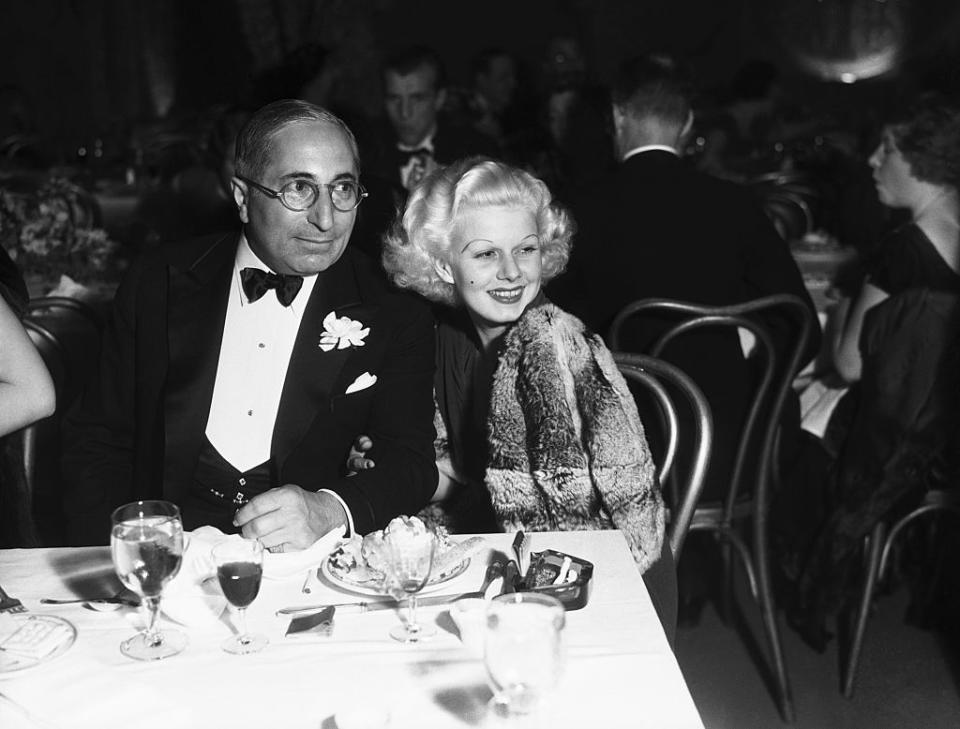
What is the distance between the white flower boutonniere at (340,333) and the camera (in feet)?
7.59

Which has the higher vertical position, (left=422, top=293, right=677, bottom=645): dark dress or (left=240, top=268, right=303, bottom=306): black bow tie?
(left=240, top=268, right=303, bottom=306): black bow tie

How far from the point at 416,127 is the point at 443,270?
93.7 inches

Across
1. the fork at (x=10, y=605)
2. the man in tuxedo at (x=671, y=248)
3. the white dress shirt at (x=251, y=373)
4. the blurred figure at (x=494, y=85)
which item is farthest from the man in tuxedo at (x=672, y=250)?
the blurred figure at (x=494, y=85)

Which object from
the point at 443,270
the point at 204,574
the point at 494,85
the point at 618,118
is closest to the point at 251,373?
the point at 443,270

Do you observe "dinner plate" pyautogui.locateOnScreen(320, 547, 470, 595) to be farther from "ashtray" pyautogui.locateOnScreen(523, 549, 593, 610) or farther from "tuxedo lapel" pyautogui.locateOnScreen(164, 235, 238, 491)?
"tuxedo lapel" pyautogui.locateOnScreen(164, 235, 238, 491)

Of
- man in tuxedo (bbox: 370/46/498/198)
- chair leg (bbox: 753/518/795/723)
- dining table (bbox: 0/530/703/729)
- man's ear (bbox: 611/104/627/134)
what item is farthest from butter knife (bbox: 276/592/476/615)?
man in tuxedo (bbox: 370/46/498/198)

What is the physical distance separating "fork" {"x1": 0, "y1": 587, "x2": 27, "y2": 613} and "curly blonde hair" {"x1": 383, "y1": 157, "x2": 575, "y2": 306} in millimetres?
1117

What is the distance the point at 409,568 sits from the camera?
1461 mm

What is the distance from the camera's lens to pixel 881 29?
10227 millimetres

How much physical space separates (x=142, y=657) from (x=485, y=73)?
20.5 feet

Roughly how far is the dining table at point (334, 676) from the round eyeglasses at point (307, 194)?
2.76 ft

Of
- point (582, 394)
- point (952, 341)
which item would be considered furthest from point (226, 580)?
point (952, 341)

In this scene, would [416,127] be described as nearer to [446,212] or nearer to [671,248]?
[671,248]

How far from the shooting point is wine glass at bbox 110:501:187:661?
1.43 m
